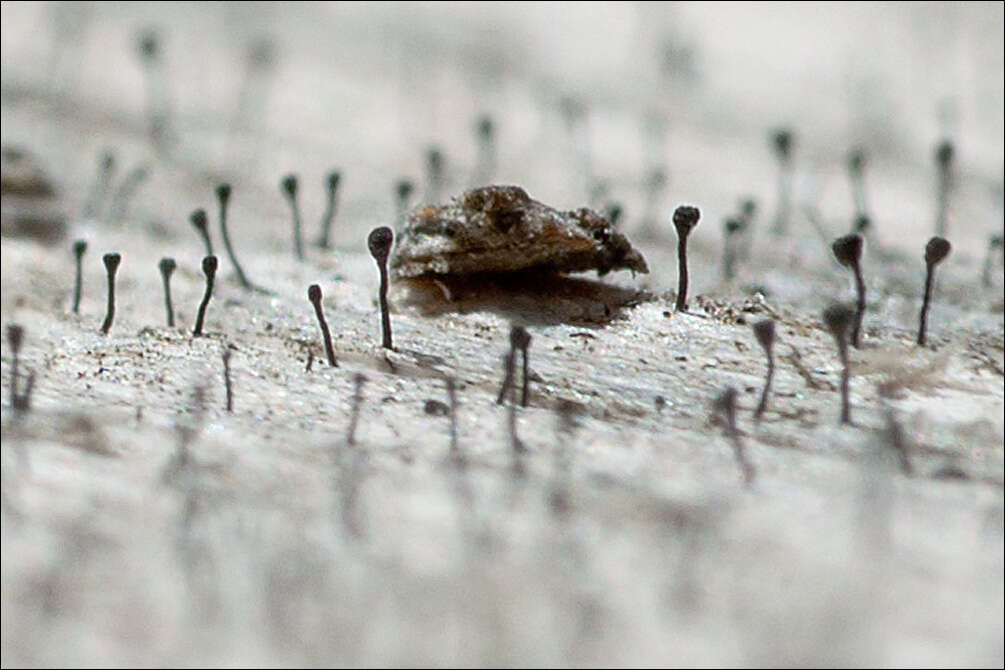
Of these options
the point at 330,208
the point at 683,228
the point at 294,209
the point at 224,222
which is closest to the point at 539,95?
the point at 330,208

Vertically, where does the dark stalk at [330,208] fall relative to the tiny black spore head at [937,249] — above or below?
above

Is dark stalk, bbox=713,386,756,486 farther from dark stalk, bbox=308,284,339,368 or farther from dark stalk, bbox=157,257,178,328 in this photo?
dark stalk, bbox=157,257,178,328

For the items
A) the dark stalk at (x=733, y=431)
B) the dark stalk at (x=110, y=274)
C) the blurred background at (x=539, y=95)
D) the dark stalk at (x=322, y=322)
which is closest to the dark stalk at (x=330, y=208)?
the blurred background at (x=539, y=95)

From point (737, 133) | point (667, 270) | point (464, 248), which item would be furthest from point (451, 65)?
point (464, 248)

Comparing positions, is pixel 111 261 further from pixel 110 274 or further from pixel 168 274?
pixel 168 274

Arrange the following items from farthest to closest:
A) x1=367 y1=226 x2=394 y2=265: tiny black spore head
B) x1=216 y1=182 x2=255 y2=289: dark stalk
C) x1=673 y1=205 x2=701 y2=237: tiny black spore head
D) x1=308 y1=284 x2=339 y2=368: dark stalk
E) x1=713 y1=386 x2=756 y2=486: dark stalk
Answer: x1=216 y1=182 x2=255 y2=289: dark stalk
x1=673 y1=205 x2=701 y2=237: tiny black spore head
x1=367 y1=226 x2=394 y2=265: tiny black spore head
x1=308 y1=284 x2=339 y2=368: dark stalk
x1=713 y1=386 x2=756 y2=486: dark stalk

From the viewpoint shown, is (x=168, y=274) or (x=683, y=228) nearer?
(x=683, y=228)

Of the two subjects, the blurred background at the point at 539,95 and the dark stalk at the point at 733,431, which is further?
the blurred background at the point at 539,95

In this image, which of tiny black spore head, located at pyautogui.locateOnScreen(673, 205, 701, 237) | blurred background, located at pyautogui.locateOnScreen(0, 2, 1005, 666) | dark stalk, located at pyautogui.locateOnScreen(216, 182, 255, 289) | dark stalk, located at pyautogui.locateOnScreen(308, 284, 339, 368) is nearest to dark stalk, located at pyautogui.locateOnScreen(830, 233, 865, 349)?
blurred background, located at pyautogui.locateOnScreen(0, 2, 1005, 666)

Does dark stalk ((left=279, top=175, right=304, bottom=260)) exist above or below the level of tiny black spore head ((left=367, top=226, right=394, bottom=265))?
above

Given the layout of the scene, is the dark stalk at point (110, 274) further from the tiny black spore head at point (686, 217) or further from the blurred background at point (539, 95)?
the blurred background at point (539, 95)
